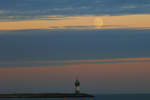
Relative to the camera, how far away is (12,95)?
156 m

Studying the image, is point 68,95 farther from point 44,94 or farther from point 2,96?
point 2,96

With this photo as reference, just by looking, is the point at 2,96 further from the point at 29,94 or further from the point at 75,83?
the point at 75,83

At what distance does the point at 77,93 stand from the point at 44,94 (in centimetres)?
1609

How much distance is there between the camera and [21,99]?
155250mm

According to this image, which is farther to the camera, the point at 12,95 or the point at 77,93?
the point at 12,95

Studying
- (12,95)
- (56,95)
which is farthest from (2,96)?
(56,95)

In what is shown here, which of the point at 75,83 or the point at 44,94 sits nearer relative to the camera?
the point at 75,83

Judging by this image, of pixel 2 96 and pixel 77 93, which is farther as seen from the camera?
pixel 2 96

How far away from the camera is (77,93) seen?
144750 mm

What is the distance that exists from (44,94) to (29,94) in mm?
4741

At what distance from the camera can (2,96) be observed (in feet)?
520

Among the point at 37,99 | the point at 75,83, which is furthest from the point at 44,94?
the point at 75,83

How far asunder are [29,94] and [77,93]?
61.6 ft

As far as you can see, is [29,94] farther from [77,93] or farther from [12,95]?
[77,93]
